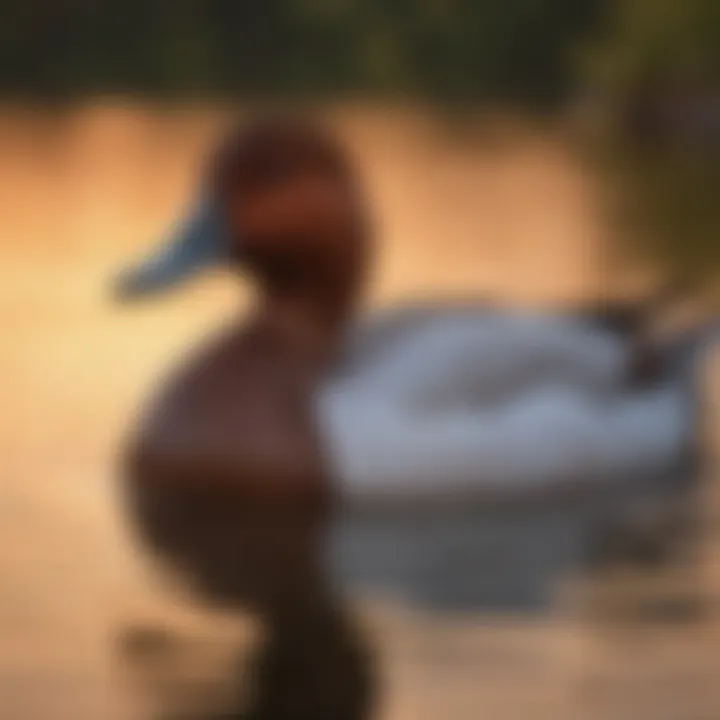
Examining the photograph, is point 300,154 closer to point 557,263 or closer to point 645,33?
point 557,263

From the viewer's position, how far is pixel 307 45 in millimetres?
4855

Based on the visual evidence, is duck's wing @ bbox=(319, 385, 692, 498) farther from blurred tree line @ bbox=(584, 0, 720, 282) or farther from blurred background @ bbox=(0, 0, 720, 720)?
blurred tree line @ bbox=(584, 0, 720, 282)

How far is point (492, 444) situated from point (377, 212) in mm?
1142

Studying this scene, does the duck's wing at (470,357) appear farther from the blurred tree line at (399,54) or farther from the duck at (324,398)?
the blurred tree line at (399,54)

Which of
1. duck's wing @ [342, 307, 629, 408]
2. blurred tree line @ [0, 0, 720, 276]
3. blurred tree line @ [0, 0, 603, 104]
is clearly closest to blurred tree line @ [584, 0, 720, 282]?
blurred tree line @ [0, 0, 720, 276]

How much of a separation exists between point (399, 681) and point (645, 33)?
3.48m

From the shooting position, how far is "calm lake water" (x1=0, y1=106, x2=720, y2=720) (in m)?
1.10

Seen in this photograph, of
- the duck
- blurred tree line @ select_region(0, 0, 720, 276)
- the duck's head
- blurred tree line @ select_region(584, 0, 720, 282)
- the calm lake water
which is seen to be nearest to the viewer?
the calm lake water

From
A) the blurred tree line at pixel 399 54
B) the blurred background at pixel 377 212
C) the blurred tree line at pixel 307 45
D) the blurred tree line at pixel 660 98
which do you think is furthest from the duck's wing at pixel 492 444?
the blurred tree line at pixel 307 45

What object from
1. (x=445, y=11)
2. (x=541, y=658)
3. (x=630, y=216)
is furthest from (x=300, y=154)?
(x=445, y=11)

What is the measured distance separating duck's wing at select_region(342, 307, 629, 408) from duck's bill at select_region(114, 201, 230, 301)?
0.45 feet

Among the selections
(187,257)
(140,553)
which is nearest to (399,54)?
(187,257)

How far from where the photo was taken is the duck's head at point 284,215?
1554 mm

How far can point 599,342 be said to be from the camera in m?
1.58
